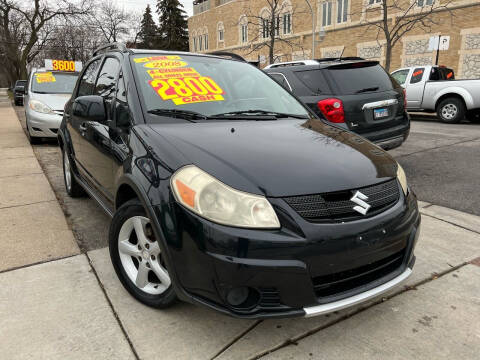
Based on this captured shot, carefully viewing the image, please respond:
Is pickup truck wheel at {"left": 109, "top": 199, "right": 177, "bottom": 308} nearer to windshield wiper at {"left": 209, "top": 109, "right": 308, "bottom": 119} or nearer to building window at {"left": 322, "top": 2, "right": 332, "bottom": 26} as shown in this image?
windshield wiper at {"left": 209, "top": 109, "right": 308, "bottom": 119}

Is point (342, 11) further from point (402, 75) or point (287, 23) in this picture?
point (402, 75)

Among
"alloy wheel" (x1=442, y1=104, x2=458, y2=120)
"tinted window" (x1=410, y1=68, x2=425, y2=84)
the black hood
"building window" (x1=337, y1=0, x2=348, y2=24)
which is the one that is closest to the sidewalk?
the black hood

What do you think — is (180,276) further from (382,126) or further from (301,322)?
(382,126)

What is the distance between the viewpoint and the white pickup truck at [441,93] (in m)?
10.2

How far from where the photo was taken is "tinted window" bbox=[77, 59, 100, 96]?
12.1ft

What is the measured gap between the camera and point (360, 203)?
1.94 m

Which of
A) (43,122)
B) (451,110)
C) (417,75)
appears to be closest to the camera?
(43,122)

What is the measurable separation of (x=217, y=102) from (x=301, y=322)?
1.64m

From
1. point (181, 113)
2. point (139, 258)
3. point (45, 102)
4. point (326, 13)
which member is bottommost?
point (139, 258)

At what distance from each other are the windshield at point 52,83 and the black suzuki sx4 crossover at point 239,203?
21.6 feet

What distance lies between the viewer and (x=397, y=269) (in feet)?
7.06

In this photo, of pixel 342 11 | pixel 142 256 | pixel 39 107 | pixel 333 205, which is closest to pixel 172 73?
pixel 142 256

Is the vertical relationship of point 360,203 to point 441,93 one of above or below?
above

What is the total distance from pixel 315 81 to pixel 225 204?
395 cm
